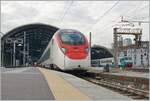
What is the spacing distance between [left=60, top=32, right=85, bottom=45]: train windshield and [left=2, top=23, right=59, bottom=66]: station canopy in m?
79.8

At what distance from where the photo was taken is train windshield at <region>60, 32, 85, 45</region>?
32844 mm

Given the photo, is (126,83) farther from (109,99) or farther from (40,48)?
(40,48)

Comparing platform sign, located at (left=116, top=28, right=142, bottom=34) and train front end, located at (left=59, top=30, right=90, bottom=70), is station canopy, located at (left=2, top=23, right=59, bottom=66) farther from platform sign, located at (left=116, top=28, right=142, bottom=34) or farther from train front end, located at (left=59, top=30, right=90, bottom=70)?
train front end, located at (left=59, top=30, right=90, bottom=70)

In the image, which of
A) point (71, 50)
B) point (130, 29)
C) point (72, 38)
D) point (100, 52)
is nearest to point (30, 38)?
point (100, 52)

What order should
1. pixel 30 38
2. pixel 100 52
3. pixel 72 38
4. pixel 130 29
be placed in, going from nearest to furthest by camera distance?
pixel 72 38, pixel 130 29, pixel 100 52, pixel 30 38

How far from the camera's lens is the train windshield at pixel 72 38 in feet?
108

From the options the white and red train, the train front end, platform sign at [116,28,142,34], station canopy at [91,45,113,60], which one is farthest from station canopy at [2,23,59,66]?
the train front end

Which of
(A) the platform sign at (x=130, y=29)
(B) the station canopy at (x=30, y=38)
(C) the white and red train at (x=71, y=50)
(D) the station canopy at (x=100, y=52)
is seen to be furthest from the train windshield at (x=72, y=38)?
(D) the station canopy at (x=100, y=52)

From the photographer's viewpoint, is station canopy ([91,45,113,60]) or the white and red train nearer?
the white and red train

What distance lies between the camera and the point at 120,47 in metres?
99.9

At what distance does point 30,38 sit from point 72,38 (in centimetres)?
10928

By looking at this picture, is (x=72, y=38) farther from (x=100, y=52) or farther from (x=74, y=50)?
(x=100, y=52)

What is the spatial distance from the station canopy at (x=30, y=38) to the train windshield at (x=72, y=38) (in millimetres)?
79757

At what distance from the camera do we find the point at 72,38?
3322cm
